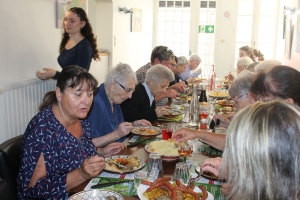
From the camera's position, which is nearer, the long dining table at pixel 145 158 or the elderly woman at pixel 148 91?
the long dining table at pixel 145 158

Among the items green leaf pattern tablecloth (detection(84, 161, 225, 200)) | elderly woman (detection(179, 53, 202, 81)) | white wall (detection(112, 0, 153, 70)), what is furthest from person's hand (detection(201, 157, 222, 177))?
white wall (detection(112, 0, 153, 70))

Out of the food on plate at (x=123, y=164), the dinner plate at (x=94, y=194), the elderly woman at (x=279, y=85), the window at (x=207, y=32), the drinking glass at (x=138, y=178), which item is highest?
the window at (x=207, y=32)

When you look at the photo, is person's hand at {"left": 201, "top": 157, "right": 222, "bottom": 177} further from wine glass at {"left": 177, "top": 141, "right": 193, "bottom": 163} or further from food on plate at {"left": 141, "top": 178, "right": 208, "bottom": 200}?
wine glass at {"left": 177, "top": 141, "right": 193, "bottom": 163}

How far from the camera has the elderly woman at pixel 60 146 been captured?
1.58 metres

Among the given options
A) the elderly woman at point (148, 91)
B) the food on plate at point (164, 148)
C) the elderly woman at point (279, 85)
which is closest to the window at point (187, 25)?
the elderly woman at point (148, 91)

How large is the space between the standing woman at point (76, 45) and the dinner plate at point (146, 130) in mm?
1194

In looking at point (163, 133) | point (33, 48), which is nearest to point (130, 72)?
point (163, 133)

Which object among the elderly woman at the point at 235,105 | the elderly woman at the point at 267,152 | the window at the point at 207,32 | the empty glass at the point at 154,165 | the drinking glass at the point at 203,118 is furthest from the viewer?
the window at the point at 207,32

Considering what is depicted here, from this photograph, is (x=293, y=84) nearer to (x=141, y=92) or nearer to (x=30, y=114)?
(x=141, y=92)

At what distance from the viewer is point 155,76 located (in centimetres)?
335

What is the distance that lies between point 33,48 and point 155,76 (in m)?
1.41

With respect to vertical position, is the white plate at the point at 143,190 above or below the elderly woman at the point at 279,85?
below

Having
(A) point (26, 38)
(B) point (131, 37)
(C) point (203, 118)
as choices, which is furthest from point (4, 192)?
(B) point (131, 37)

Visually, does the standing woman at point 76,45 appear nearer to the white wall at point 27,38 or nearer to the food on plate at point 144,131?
the white wall at point 27,38
